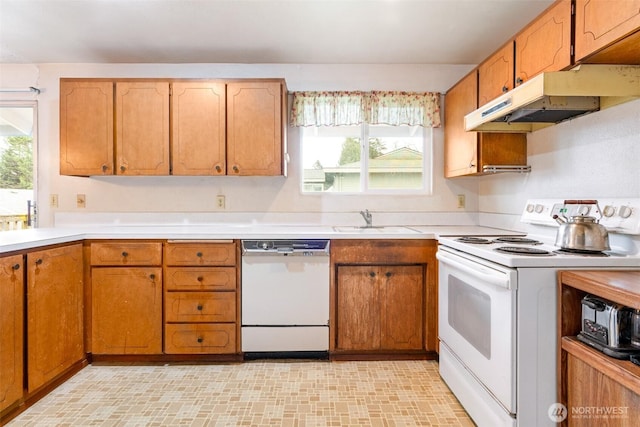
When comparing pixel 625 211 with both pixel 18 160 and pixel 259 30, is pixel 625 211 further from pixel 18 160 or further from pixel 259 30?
pixel 18 160

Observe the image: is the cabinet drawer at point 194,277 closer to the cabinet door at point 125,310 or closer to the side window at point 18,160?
the cabinet door at point 125,310

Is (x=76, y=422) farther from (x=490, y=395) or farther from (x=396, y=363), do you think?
(x=490, y=395)

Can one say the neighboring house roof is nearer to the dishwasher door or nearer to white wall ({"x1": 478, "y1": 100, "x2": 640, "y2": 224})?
white wall ({"x1": 478, "y1": 100, "x2": 640, "y2": 224})

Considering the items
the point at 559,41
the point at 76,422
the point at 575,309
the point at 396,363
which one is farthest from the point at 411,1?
→ the point at 76,422

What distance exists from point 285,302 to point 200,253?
66 cm

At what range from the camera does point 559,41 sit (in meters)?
1.54

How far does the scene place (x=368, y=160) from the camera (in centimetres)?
298

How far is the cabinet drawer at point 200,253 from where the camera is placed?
2273 millimetres

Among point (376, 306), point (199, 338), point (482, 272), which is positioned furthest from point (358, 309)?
point (199, 338)

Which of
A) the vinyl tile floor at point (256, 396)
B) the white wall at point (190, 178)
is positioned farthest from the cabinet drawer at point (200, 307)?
the white wall at point (190, 178)

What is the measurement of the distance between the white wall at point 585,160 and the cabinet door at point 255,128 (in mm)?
1737

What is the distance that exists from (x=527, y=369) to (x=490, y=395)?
10.3 inches

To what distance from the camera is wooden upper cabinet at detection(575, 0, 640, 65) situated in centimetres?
120
